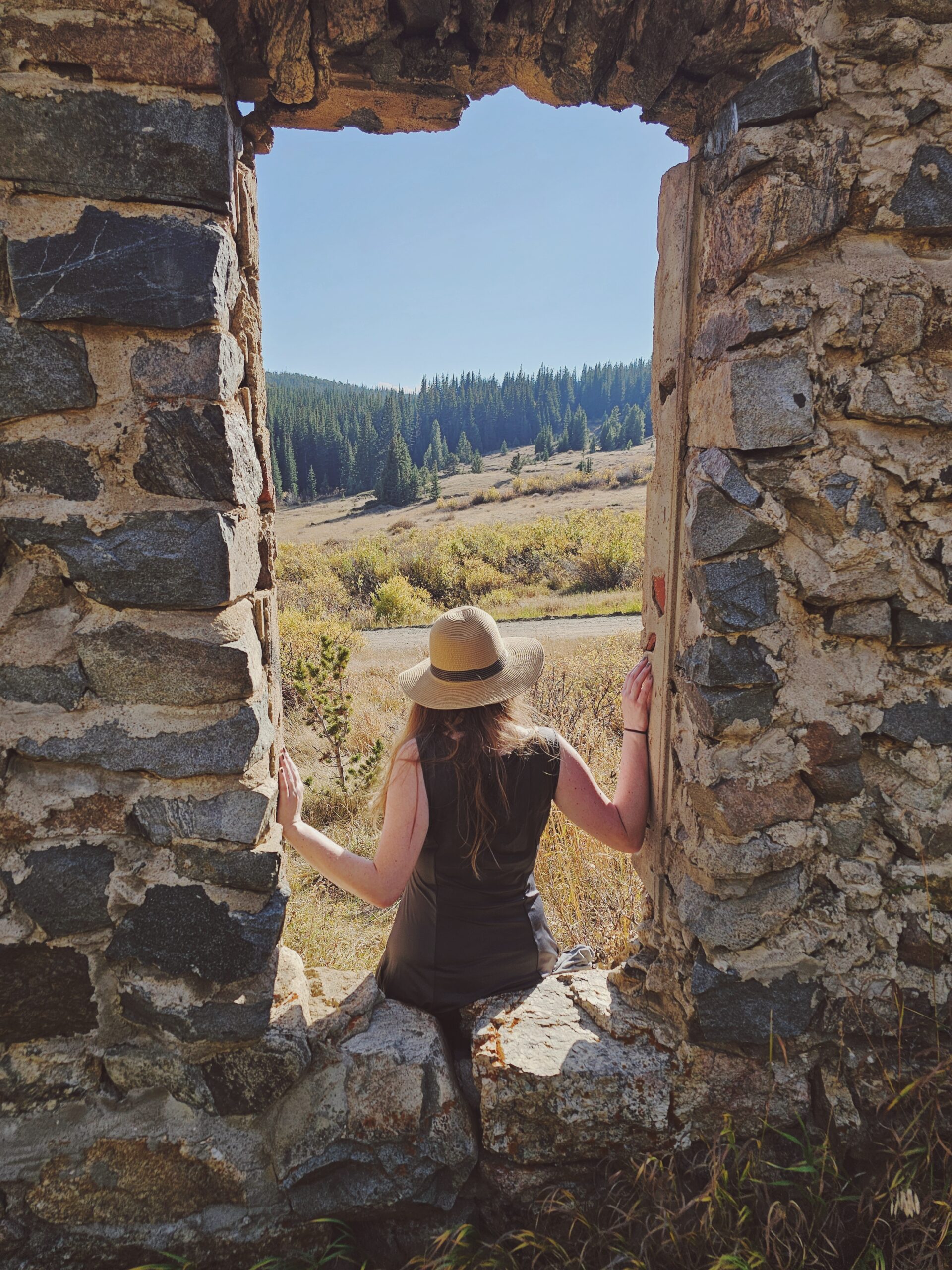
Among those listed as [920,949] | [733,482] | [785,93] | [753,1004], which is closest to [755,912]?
[753,1004]

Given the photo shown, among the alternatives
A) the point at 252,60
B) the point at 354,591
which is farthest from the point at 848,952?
the point at 354,591

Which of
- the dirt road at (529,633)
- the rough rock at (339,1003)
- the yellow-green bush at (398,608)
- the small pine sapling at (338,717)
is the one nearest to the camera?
the rough rock at (339,1003)

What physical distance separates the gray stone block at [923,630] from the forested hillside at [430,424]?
43295 millimetres

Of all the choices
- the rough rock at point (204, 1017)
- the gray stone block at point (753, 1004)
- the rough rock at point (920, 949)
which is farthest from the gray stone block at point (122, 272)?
the rough rock at point (920, 949)

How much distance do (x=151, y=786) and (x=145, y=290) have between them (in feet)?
3.30

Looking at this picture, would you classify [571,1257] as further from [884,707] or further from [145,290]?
[145,290]

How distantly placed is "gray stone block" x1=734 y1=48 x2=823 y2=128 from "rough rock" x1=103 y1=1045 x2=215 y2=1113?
241 centimetres

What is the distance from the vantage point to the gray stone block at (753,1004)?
5.79 ft

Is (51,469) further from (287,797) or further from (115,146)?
(287,797)

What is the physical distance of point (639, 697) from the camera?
6.65 feet

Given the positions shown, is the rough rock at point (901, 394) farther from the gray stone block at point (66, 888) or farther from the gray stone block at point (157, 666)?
the gray stone block at point (66, 888)

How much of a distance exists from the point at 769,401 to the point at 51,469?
1.49 metres

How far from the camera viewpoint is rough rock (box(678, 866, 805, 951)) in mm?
1757

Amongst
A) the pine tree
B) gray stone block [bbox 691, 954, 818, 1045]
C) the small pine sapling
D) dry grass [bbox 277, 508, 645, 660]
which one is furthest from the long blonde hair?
the pine tree
